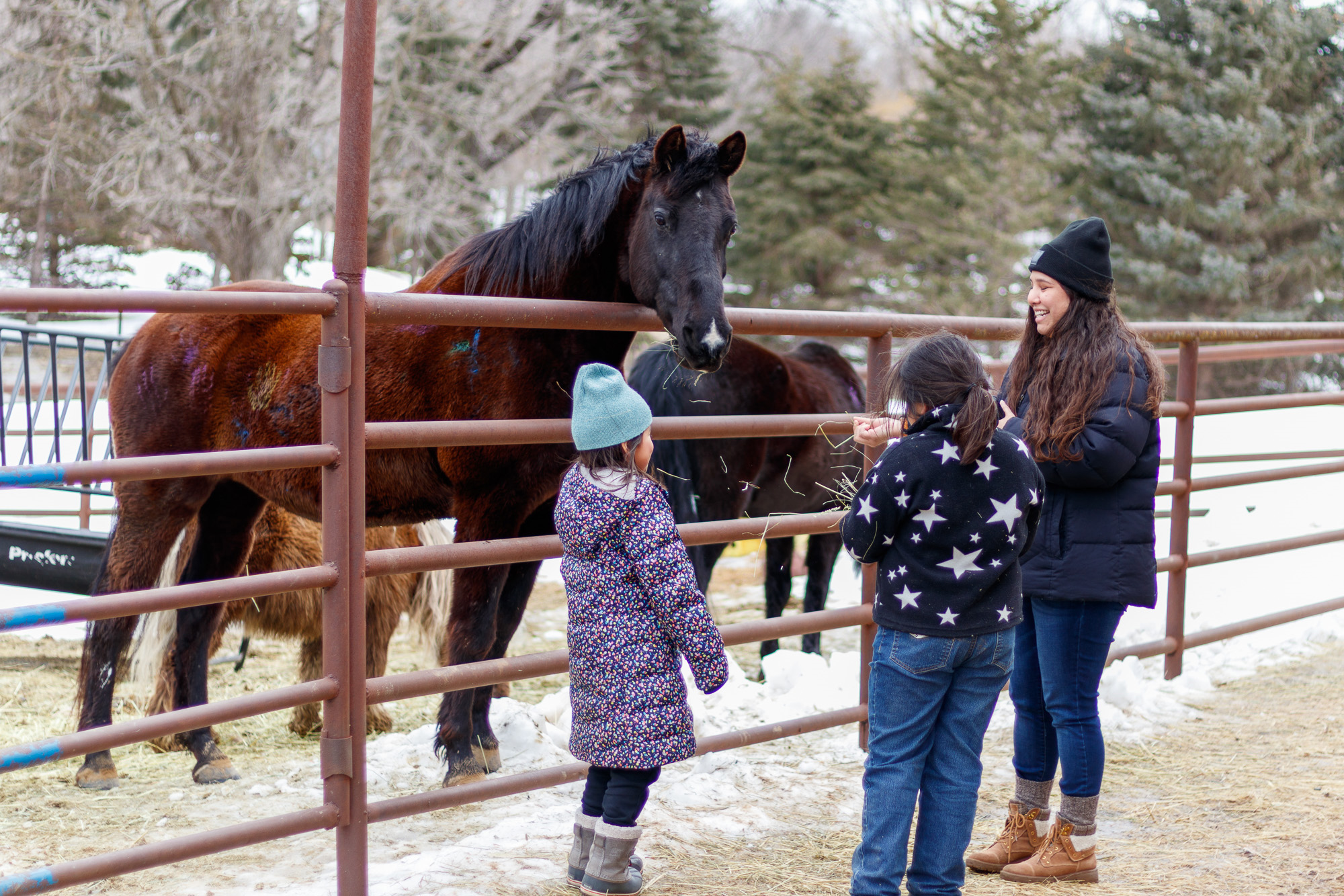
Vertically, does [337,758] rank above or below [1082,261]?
below

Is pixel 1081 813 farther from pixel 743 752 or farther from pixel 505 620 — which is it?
pixel 505 620

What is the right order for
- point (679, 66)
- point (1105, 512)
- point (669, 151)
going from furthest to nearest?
1. point (679, 66)
2. point (669, 151)
3. point (1105, 512)

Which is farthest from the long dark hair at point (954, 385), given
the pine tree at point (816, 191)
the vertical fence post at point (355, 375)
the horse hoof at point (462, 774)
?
the pine tree at point (816, 191)

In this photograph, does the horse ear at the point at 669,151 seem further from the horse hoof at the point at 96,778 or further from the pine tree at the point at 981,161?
the pine tree at the point at 981,161

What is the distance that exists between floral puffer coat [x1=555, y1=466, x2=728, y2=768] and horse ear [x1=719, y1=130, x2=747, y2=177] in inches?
45.4

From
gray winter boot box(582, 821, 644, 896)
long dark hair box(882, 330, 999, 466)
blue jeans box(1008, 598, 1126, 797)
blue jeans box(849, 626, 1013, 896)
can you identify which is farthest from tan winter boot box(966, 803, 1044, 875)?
long dark hair box(882, 330, 999, 466)

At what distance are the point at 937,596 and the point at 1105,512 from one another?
67 centimetres

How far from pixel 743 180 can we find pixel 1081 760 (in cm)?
1990

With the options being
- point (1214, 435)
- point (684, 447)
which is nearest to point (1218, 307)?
point (1214, 435)

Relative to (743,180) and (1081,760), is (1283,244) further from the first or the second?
(1081,760)

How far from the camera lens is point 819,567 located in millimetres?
5902

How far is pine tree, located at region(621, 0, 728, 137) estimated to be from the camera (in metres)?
21.2

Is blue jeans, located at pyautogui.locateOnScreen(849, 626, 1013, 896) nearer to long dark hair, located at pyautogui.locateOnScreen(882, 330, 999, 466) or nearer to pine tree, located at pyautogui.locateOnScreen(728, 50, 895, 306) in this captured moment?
long dark hair, located at pyautogui.locateOnScreen(882, 330, 999, 466)

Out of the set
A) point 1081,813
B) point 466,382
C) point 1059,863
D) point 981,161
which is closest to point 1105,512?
point 1081,813
